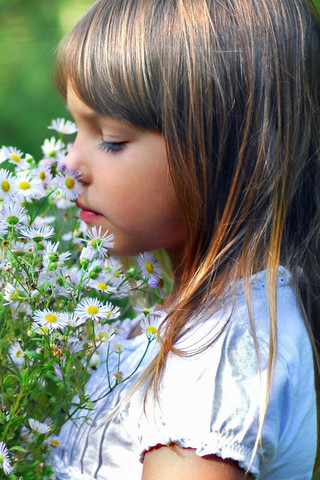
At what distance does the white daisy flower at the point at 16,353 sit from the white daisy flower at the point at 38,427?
2.7 inches

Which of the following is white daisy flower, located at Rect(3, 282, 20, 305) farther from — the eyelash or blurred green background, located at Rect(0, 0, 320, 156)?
blurred green background, located at Rect(0, 0, 320, 156)

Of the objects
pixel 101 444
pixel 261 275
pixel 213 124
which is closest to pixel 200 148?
pixel 213 124

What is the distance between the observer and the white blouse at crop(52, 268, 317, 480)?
2.45 ft

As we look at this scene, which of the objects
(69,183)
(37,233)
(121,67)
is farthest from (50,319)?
(121,67)

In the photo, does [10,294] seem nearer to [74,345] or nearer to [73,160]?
[74,345]

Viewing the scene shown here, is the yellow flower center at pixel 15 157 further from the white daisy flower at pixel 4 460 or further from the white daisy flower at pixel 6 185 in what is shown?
the white daisy flower at pixel 4 460

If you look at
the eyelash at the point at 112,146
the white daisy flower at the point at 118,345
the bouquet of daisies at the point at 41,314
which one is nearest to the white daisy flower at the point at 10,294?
the bouquet of daisies at the point at 41,314

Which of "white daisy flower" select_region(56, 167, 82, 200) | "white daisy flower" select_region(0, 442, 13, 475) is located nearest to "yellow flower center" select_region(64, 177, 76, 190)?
"white daisy flower" select_region(56, 167, 82, 200)

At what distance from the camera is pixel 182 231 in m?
0.92

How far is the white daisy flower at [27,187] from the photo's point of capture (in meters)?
0.82

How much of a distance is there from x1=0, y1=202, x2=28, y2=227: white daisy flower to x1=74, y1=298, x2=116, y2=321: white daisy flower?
11 centimetres

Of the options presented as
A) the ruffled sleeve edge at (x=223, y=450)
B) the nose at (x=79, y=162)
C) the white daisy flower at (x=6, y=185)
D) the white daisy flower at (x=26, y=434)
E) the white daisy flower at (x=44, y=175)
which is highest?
the nose at (x=79, y=162)

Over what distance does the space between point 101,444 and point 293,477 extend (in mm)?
236

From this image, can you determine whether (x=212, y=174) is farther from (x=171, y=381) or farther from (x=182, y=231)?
(x=171, y=381)
